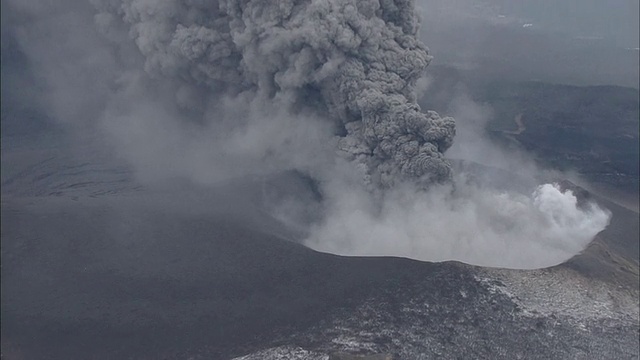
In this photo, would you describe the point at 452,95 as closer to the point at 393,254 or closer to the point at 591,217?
the point at 591,217

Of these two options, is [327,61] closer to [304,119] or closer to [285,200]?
[304,119]

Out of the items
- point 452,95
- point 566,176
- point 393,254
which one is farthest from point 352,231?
point 452,95

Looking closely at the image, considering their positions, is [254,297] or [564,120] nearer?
[254,297]

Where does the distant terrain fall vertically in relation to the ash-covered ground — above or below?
above

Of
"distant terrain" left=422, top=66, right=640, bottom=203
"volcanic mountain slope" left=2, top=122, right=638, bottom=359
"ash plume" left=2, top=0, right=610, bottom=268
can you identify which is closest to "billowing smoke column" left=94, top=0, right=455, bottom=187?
"ash plume" left=2, top=0, right=610, bottom=268

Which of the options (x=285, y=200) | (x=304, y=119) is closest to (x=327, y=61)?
(x=304, y=119)

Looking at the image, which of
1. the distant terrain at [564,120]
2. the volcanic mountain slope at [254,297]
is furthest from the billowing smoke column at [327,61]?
the distant terrain at [564,120]

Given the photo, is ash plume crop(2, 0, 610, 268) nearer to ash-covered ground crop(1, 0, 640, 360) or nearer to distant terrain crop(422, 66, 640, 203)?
ash-covered ground crop(1, 0, 640, 360)

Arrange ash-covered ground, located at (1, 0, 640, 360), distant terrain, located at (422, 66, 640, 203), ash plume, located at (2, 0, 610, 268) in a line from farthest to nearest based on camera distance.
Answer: distant terrain, located at (422, 66, 640, 203) < ash plume, located at (2, 0, 610, 268) < ash-covered ground, located at (1, 0, 640, 360)
